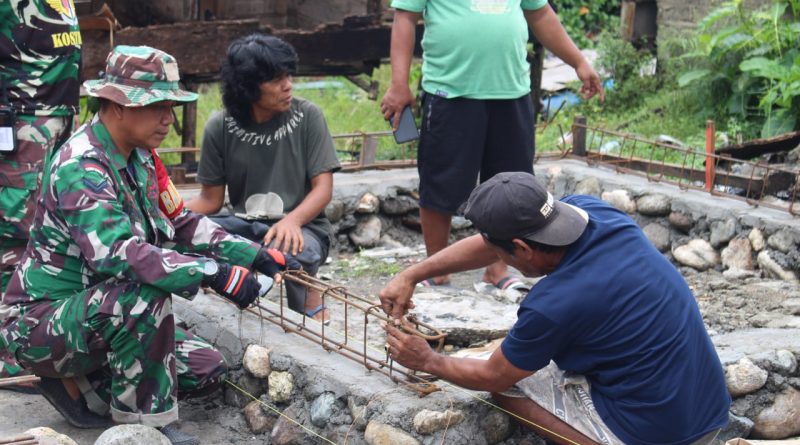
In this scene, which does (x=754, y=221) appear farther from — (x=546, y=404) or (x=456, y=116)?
(x=546, y=404)

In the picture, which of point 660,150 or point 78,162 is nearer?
point 78,162

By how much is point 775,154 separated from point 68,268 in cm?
493

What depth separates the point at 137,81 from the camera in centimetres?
368

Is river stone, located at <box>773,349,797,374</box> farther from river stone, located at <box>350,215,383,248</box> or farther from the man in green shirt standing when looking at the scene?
river stone, located at <box>350,215,383,248</box>

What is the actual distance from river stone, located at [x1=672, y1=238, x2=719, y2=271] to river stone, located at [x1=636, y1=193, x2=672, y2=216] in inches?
10.7

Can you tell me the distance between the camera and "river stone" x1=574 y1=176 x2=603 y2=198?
21.8 feet

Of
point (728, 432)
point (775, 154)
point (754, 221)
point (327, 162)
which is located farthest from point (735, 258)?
point (327, 162)

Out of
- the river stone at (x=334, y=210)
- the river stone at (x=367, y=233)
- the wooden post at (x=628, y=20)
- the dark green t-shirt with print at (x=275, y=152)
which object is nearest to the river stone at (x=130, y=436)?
the dark green t-shirt with print at (x=275, y=152)

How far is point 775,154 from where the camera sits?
7016 millimetres

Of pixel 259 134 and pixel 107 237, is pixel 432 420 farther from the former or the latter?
pixel 259 134

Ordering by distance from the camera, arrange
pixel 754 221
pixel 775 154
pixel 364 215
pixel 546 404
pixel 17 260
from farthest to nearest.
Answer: pixel 775 154, pixel 364 215, pixel 754 221, pixel 17 260, pixel 546 404

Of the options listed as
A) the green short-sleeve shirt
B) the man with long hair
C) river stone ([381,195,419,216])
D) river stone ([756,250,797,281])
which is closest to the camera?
the man with long hair

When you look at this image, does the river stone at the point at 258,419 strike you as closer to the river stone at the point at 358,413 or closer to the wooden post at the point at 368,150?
the river stone at the point at 358,413

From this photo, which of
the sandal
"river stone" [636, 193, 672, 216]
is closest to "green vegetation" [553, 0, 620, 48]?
"river stone" [636, 193, 672, 216]
